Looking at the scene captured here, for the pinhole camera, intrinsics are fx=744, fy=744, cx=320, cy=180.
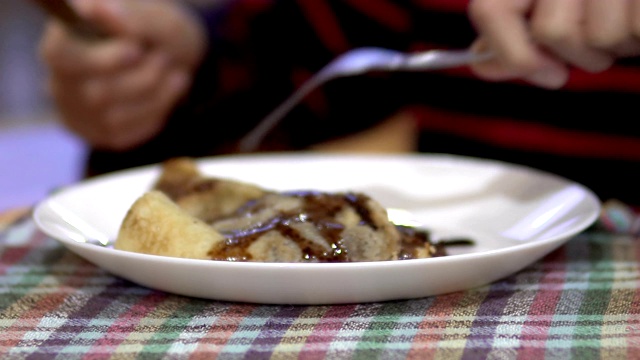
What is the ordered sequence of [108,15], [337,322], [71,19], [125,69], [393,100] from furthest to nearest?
1. [393,100]
2. [125,69]
3. [108,15]
4. [71,19]
5. [337,322]

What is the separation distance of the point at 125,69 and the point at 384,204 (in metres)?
0.69

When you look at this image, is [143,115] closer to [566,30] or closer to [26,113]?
[566,30]

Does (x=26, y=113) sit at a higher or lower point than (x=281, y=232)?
lower

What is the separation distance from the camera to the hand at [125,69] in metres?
1.32

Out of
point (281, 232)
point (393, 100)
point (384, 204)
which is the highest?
point (281, 232)

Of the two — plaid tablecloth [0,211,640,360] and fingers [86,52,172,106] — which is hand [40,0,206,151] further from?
plaid tablecloth [0,211,640,360]

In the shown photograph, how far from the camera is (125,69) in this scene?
1382mm

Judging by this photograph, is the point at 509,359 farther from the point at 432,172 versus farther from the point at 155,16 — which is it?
the point at 155,16

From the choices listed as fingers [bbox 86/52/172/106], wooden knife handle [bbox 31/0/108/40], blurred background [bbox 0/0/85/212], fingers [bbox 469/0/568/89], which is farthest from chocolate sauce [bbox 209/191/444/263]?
blurred background [bbox 0/0/85/212]

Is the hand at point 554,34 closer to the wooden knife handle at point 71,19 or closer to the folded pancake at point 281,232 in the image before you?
the folded pancake at point 281,232

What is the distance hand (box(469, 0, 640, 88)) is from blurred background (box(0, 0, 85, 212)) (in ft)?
7.66

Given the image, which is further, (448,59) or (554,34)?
(448,59)

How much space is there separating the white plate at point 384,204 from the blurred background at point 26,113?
6.74 ft

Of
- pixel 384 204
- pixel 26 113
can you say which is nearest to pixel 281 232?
pixel 384 204
